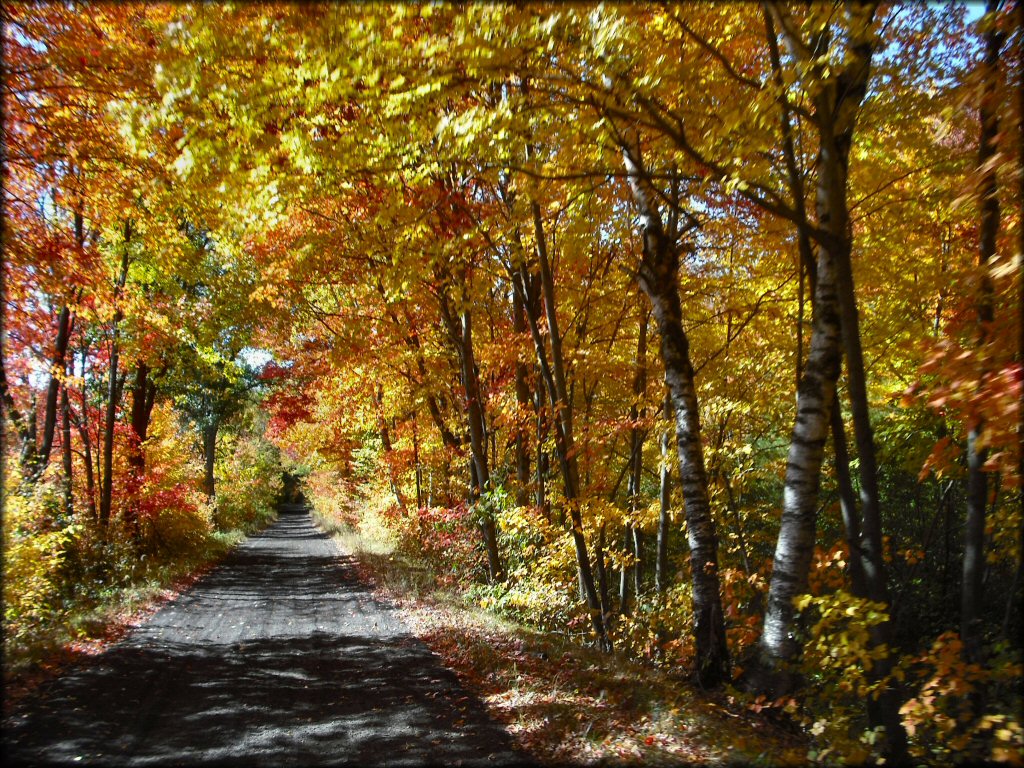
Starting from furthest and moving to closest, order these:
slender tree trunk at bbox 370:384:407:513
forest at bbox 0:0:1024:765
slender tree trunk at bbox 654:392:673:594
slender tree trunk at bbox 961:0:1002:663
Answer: slender tree trunk at bbox 370:384:407:513 → slender tree trunk at bbox 654:392:673:594 → slender tree trunk at bbox 961:0:1002:663 → forest at bbox 0:0:1024:765

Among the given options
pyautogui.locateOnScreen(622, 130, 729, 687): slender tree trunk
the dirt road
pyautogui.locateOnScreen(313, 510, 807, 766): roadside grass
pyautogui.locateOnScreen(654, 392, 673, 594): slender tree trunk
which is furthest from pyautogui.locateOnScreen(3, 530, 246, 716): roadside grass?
pyautogui.locateOnScreen(654, 392, 673, 594): slender tree trunk

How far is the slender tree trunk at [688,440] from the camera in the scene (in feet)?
18.8

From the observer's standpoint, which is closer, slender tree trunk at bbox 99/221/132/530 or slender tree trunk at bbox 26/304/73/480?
slender tree trunk at bbox 26/304/73/480

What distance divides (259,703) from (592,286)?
7678 millimetres

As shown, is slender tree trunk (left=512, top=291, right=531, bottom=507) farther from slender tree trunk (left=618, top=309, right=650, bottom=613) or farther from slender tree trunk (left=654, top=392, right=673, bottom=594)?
slender tree trunk (left=654, top=392, right=673, bottom=594)

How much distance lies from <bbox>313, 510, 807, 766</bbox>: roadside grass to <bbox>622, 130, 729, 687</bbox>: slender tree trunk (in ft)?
1.42

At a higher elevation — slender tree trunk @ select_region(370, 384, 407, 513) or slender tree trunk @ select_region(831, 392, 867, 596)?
slender tree trunk @ select_region(370, 384, 407, 513)

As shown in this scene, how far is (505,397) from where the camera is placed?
12.0m

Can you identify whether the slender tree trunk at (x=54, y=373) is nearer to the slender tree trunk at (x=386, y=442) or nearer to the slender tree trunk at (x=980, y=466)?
the slender tree trunk at (x=386, y=442)

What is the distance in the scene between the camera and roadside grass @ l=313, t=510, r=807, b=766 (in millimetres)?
4516

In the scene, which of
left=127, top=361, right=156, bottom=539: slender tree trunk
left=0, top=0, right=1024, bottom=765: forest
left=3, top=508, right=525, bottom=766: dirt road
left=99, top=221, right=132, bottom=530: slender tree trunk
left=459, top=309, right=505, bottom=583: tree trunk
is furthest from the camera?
left=127, top=361, right=156, bottom=539: slender tree trunk

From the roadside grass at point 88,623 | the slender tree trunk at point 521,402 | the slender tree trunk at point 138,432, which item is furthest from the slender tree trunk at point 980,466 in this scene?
the slender tree trunk at point 138,432

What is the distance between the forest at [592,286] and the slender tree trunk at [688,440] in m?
0.03

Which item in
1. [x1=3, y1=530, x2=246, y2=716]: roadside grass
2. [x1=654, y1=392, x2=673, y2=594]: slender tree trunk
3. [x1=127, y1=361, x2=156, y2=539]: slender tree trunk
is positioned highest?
[x1=127, y1=361, x2=156, y2=539]: slender tree trunk
